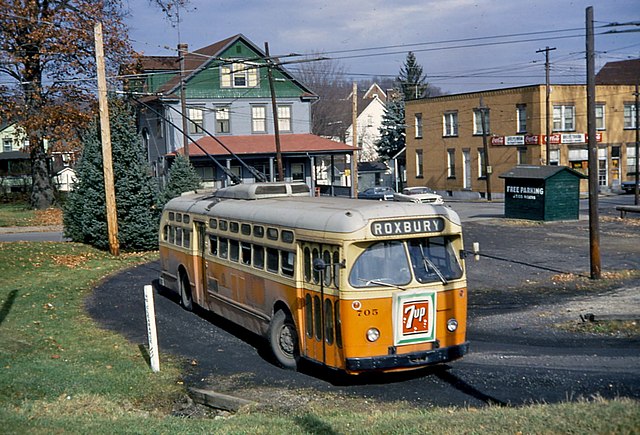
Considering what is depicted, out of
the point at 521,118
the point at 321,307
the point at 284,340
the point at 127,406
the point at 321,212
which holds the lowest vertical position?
the point at 127,406

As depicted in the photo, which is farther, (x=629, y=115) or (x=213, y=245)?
(x=629, y=115)

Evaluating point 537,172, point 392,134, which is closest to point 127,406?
point 537,172

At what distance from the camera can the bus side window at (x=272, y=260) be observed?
12842mm

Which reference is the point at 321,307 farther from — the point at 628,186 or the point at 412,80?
the point at 412,80

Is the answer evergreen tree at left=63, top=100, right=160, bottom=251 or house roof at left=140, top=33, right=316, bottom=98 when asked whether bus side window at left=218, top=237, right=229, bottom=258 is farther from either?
house roof at left=140, top=33, right=316, bottom=98

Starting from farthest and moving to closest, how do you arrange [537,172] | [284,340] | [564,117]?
1. [564,117]
2. [537,172]
3. [284,340]

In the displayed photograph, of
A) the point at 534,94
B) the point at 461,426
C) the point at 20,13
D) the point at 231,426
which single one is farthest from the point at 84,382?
the point at 534,94

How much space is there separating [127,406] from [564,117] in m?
53.7

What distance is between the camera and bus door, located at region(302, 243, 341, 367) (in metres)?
11.0

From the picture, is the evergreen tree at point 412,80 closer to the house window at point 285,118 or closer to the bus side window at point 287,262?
the house window at point 285,118

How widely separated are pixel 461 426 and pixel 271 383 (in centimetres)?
454

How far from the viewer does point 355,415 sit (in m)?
9.24

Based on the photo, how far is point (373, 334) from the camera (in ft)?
35.4

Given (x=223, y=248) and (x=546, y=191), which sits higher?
(x=223, y=248)
